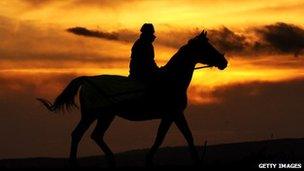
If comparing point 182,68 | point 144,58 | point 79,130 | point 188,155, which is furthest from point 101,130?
point 188,155

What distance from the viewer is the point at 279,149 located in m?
33.6

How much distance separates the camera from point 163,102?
64.6 feet

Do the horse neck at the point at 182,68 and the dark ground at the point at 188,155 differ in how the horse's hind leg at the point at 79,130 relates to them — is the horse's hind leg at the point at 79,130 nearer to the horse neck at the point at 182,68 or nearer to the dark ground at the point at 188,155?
the horse neck at the point at 182,68

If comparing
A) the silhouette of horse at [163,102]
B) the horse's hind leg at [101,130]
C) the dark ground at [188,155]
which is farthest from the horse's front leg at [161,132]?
the dark ground at [188,155]

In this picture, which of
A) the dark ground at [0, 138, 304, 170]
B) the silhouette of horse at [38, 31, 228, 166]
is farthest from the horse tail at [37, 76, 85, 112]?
the dark ground at [0, 138, 304, 170]

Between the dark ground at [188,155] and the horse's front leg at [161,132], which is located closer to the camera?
the horse's front leg at [161,132]

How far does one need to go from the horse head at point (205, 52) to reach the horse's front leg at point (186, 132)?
59.7 inches

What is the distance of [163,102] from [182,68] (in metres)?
0.94

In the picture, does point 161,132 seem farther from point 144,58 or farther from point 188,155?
point 188,155

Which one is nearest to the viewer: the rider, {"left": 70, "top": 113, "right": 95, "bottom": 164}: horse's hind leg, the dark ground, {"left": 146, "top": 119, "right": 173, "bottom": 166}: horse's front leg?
{"left": 146, "top": 119, "right": 173, "bottom": 166}: horse's front leg

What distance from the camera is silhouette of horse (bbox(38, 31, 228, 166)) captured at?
766 inches

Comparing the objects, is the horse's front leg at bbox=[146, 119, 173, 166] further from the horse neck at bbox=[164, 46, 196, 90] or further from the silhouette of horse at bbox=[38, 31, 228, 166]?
the horse neck at bbox=[164, 46, 196, 90]

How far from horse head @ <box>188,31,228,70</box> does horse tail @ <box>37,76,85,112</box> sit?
289cm

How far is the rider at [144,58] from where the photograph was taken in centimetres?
1947
